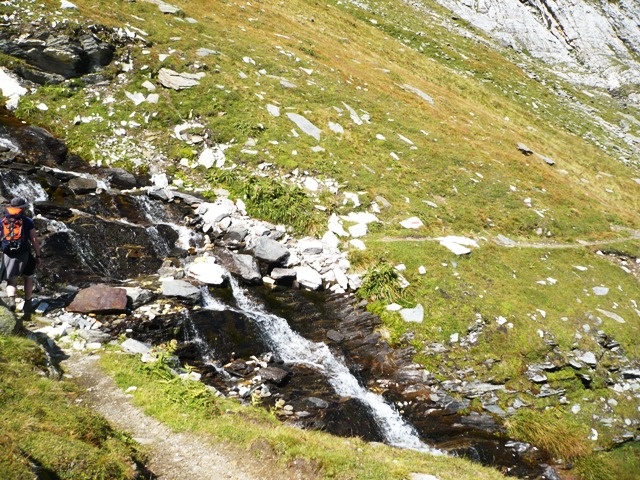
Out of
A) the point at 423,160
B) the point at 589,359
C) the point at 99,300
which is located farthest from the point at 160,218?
the point at 589,359

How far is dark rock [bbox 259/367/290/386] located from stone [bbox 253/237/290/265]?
6.63 meters

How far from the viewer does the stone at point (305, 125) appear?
2898 cm

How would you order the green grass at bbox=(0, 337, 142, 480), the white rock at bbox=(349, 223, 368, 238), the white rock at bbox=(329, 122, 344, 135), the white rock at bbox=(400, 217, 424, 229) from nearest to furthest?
the green grass at bbox=(0, 337, 142, 480)
the white rock at bbox=(349, 223, 368, 238)
the white rock at bbox=(400, 217, 424, 229)
the white rock at bbox=(329, 122, 344, 135)

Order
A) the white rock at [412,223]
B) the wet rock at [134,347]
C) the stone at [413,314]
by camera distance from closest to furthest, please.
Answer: the wet rock at [134,347], the stone at [413,314], the white rock at [412,223]

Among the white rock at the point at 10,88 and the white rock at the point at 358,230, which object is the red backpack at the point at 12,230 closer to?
the white rock at the point at 358,230

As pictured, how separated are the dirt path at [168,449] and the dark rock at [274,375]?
482 centimetres

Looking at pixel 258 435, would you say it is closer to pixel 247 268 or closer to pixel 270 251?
pixel 247 268

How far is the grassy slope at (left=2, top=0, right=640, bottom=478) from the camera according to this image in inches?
747

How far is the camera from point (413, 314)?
18.6 metres

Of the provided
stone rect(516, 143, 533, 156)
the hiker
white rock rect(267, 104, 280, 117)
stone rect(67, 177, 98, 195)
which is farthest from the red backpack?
stone rect(516, 143, 533, 156)

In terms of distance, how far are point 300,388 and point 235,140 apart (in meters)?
17.3

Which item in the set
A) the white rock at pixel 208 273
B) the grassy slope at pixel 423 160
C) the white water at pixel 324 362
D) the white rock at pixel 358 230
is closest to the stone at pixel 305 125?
the grassy slope at pixel 423 160

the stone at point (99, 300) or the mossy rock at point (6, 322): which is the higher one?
the mossy rock at point (6, 322)

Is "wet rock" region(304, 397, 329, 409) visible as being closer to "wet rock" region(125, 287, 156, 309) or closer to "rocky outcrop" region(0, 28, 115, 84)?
"wet rock" region(125, 287, 156, 309)
